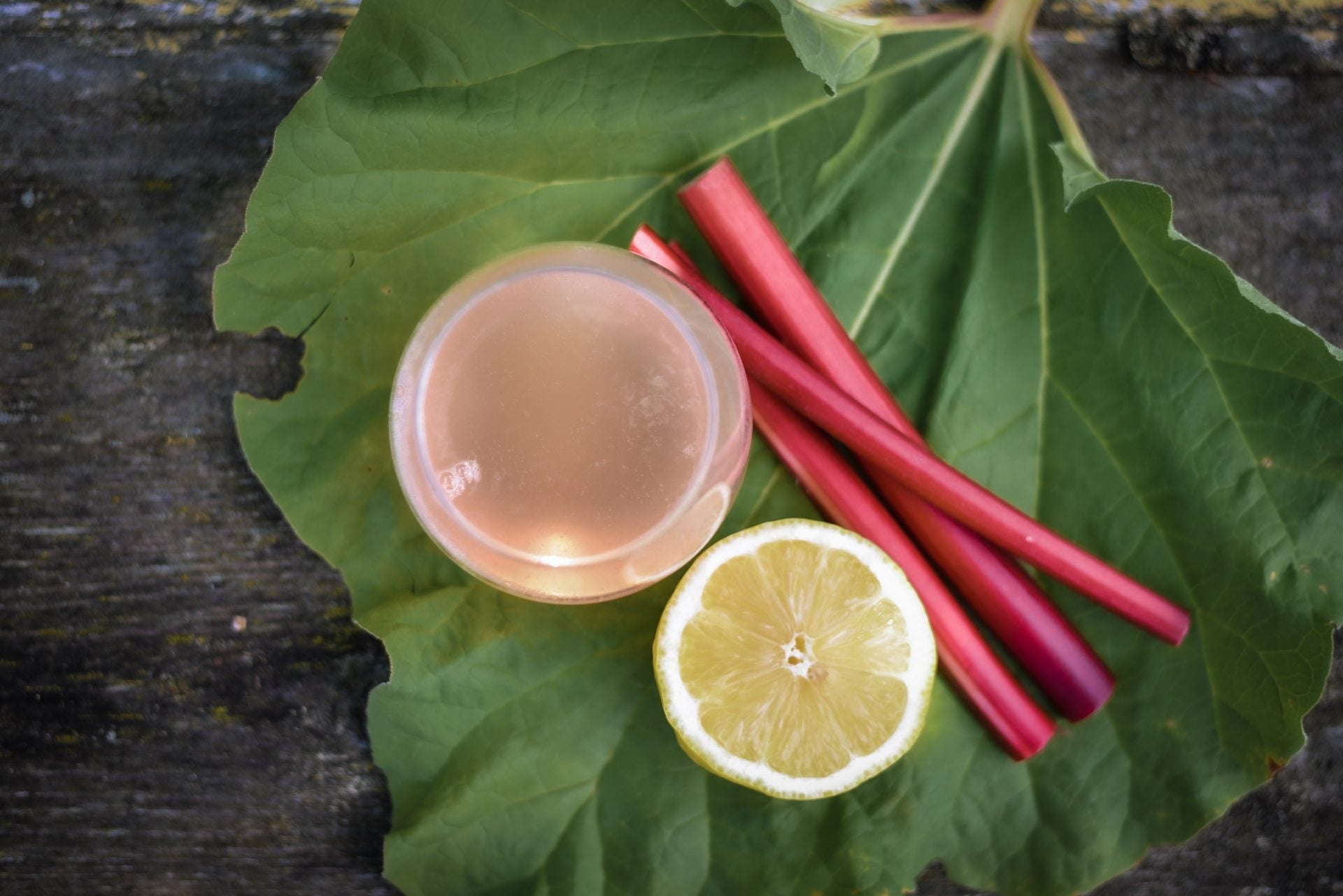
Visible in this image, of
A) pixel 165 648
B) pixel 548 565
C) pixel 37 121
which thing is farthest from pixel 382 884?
pixel 37 121

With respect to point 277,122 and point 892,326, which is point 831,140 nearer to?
point 892,326

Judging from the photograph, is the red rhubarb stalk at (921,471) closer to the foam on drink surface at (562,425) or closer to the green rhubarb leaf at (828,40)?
the foam on drink surface at (562,425)

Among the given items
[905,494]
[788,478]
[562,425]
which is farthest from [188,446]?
[905,494]

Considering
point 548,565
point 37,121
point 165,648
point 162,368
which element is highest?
point 37,121

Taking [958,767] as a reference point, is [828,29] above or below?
above

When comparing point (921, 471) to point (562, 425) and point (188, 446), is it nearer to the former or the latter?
point (562, 425)

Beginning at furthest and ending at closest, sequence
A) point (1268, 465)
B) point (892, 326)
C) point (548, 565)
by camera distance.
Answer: point (892, 326)
point (1268, 465)
point (548, 565)

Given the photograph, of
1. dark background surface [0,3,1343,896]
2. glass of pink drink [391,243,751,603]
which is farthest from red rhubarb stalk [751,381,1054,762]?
dark background surface [0,3,1343,896]
